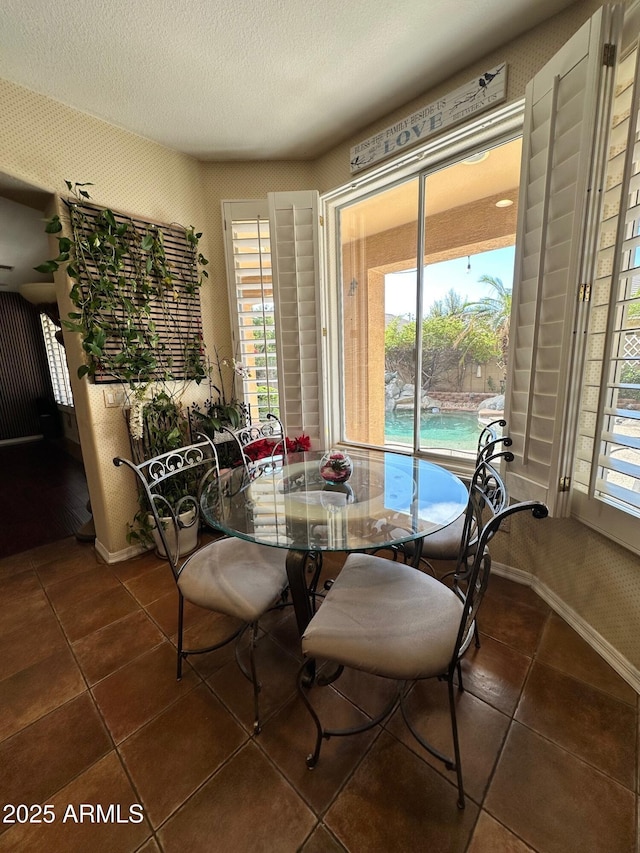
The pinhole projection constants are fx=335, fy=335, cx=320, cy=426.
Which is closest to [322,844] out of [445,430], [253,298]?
[445,430]

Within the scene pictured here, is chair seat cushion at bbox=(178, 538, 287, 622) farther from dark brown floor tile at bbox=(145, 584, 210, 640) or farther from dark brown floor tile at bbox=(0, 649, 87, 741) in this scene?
dark brown floor tile at bbox=(0, 649, 87, 741)

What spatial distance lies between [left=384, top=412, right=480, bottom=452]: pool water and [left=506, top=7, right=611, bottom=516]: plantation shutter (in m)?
0.51

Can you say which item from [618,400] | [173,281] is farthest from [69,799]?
[173,281]

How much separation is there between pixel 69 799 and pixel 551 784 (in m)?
1.50

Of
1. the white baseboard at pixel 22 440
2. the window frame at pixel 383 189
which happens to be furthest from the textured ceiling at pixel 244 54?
the white baseboard at pixel 22 440

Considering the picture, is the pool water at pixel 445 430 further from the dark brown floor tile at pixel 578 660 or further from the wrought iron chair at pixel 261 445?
the dark brown floor tile at pixel 578 660

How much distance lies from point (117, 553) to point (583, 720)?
8.60 feet

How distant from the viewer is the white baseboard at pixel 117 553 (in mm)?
2312

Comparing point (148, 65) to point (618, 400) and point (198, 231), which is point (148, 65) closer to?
point (198, 231)

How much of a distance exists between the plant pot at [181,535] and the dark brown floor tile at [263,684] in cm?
108

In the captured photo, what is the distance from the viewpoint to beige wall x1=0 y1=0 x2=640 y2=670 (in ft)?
4.97

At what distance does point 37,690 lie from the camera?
1410mm

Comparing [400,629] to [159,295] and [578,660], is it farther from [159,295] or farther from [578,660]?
[159,295]

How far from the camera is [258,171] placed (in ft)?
8.58
